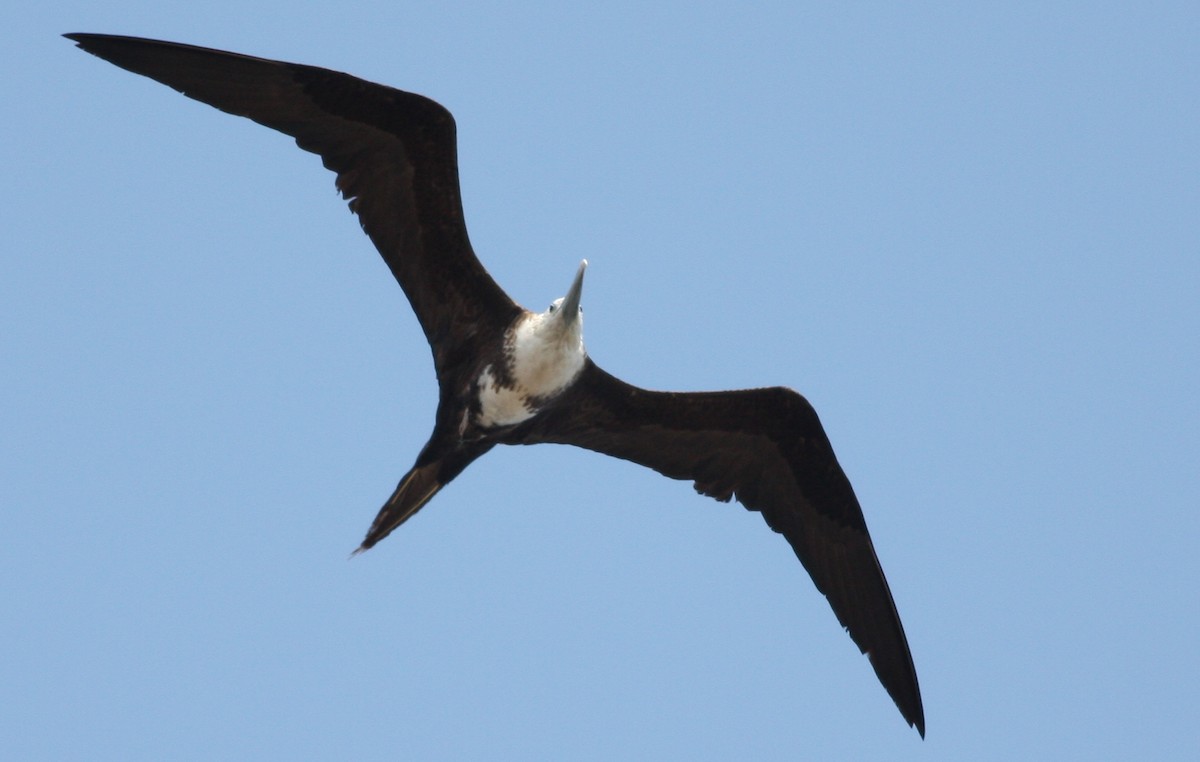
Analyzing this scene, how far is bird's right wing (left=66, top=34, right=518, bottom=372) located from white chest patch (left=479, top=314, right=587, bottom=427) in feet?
0.66

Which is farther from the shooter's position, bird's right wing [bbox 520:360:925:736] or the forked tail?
bird's right wing [bbox 520:360:925:736]

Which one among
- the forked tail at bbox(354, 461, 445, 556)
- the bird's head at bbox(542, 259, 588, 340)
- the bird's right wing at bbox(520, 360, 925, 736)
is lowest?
the forked tail at bbox(354, 461, 445, 556)

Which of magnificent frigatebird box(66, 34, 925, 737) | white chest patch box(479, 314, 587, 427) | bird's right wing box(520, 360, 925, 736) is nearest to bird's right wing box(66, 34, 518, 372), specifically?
magnificent frigatebird box(66, 34, 925, 737)

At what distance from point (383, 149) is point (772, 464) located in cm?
280

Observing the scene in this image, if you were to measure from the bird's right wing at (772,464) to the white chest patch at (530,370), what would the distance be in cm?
22

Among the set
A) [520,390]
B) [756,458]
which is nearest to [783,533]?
[756,458]

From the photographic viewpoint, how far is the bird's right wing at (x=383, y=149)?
26.3 ft

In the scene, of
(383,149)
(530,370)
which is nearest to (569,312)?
(530,370)

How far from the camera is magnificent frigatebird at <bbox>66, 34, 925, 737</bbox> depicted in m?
8.16

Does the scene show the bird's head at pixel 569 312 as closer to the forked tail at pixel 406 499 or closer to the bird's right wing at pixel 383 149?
the bird's right wing at pixel 383 149

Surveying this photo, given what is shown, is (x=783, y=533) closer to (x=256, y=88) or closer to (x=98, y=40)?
Answer: (x=256, y=88)

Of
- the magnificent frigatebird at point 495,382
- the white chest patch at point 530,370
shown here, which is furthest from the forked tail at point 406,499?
the white chest patch at point 530,370

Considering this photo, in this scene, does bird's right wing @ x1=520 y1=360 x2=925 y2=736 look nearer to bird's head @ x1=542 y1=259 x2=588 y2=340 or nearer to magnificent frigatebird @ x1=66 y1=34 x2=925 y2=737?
magnificent frigatebird @ x1=66 y1=34 x2=925 y2=737

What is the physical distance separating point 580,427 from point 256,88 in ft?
8.26
